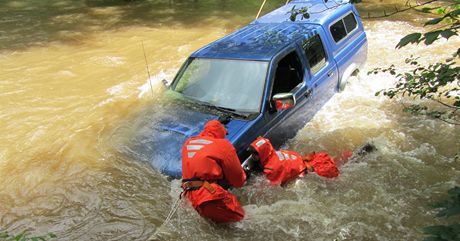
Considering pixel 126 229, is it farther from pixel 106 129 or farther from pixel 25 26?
pixel 25 26

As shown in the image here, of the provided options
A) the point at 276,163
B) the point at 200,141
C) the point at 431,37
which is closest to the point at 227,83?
the point at 276,163

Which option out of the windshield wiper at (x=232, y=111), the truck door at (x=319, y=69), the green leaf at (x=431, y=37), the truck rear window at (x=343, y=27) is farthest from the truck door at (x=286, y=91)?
the green leaf at (x=431, y=37)

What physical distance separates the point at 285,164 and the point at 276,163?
0.46 feet

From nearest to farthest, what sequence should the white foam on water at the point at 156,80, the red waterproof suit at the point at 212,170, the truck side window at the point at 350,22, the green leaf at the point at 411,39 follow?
the green leaf at the point at 411,39 → the red waterproof suit at the point at 212,170 → the truck side window at the point at 350,22 → the white foam on water at the point at 156,80

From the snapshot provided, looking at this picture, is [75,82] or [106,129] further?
[75,82]

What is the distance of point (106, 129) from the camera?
6.22 metres

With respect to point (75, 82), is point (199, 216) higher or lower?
higher

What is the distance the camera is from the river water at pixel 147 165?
4.30 metres

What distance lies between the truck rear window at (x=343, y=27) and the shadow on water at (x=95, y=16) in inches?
247

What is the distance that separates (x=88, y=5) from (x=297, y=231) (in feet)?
49.4

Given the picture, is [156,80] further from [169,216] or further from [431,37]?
[431,37]

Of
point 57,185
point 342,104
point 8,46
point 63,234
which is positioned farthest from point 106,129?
point 8,46

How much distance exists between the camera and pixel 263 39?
5.82m

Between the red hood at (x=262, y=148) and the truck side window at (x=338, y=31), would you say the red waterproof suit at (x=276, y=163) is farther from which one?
the truck side window at (x=338, y=31)
